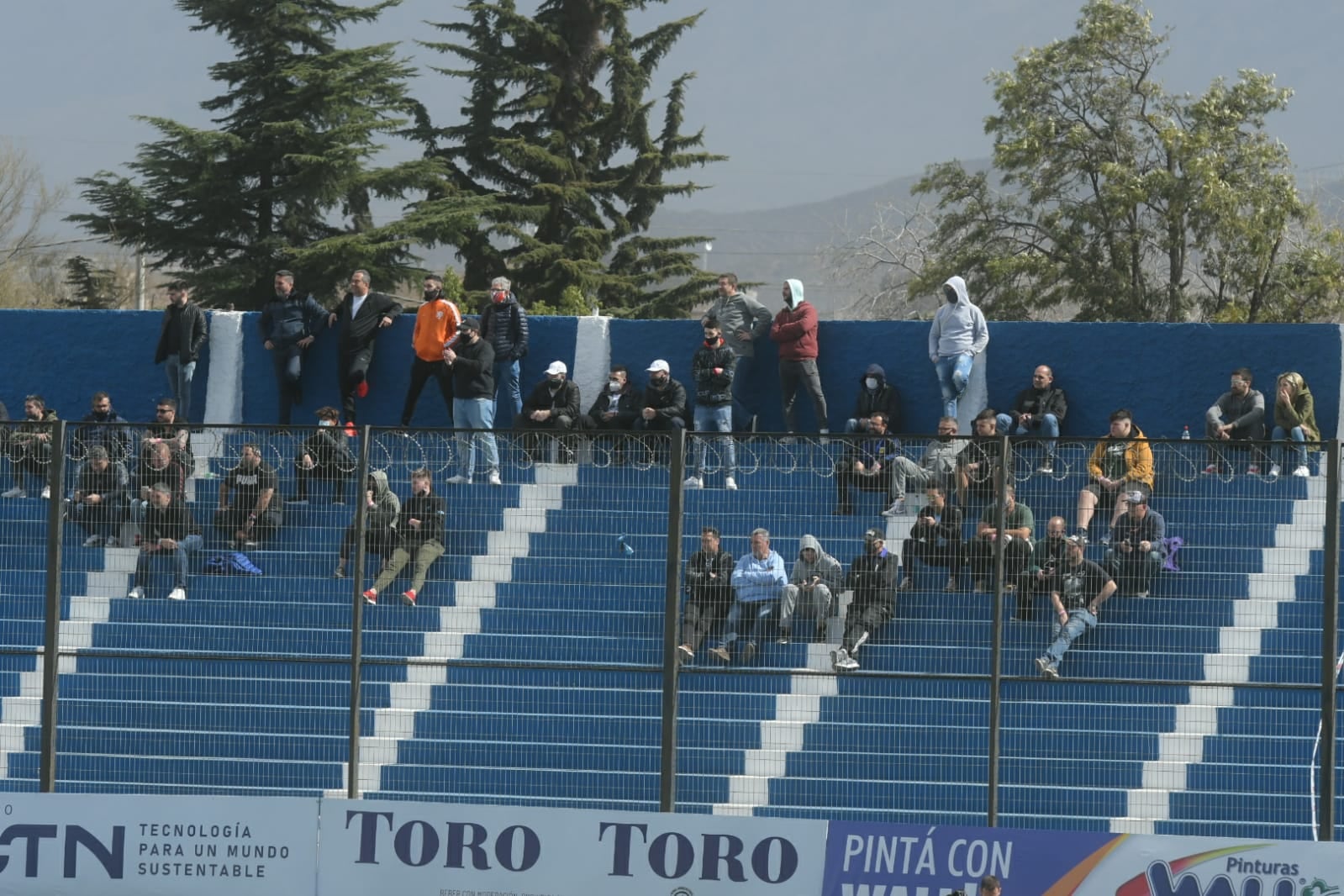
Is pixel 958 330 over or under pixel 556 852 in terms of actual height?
over

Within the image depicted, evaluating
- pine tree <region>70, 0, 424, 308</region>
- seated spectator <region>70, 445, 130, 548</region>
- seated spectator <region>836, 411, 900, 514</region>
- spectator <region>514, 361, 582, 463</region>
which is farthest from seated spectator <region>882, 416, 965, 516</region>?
pine tree <region>70, 0, 424, 308</region>

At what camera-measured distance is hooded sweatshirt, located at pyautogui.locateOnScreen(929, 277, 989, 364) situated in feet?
52.7

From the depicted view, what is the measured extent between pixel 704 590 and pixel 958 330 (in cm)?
486

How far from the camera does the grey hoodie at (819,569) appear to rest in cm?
1229

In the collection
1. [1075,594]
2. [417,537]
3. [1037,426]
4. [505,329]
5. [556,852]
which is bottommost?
[556,852]

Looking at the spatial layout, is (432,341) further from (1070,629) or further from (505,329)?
(1070,629)

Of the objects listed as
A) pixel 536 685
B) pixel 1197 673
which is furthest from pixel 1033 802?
pixel 536 685

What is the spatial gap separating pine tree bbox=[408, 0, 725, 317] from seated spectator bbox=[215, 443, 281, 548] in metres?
25.6

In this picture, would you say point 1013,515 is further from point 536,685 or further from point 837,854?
point 536,685

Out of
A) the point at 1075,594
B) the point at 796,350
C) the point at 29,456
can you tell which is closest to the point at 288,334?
the point at 29,456

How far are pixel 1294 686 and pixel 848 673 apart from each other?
3000mm

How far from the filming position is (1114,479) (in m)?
12.1

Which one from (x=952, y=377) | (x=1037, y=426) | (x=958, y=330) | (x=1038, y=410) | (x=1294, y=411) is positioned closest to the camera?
(x=1294, y=411)

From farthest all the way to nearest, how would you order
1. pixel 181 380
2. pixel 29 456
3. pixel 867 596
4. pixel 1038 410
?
pixel 181 380, pixel 1038 410, pixel 29 456, pixel 867 596
